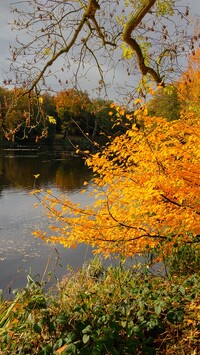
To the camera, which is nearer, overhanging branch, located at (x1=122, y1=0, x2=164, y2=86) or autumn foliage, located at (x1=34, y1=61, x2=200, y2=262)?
autumn foliage, located at (x1=34, y1=61, x2=200, y2=262)

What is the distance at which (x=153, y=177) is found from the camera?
15.2 feet

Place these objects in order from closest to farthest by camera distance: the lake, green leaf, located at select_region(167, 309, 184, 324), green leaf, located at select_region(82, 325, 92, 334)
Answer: green leaf, located at select_region(82, 325, 92, 334) → green leaf, located at select_region(167, 309, 184, 324) → the lake

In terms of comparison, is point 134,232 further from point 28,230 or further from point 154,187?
point 28,230

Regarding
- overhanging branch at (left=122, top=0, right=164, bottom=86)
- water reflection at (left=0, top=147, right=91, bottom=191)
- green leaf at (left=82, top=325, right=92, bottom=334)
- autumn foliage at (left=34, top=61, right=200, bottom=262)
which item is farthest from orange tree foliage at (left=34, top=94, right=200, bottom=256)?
water reflection at (left=0, top=147, right=91, bottom=191)

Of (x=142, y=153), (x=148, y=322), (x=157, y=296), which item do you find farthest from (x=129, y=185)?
(x=148, y=322)

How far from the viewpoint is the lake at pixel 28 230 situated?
10125 millimetres

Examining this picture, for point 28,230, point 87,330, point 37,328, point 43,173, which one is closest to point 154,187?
point 87,330

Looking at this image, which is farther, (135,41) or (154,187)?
(135,41)

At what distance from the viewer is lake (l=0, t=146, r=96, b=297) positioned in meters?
10.1

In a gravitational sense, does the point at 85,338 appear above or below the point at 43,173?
above

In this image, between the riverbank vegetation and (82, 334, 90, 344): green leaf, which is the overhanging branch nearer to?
the riverbank vegetation

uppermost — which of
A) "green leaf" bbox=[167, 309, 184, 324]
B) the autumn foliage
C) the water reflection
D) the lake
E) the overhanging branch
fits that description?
the overhanging branch

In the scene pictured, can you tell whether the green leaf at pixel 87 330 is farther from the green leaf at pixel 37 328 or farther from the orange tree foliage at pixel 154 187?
the orange tree foliage at pixel 154 187

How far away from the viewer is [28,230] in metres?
14.2
